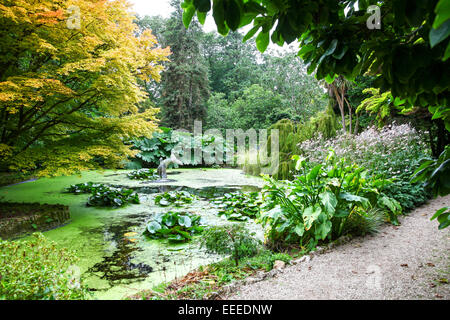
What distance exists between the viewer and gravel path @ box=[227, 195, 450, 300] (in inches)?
70.3

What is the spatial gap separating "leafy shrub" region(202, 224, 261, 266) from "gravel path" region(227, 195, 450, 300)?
1.80 feet

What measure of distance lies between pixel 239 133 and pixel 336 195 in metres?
14.9

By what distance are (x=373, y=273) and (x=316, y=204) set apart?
84cm

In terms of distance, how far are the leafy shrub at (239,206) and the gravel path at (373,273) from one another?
1.63m

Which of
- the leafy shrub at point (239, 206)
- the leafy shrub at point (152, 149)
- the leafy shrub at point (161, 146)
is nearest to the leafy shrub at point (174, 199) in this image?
the leafy shrub at point (239, 206)

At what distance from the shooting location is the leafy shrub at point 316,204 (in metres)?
2.61

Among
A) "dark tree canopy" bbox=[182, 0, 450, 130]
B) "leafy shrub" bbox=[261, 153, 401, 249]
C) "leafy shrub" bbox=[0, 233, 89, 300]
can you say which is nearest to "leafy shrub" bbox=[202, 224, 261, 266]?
"leafy shrub" bbox=[261, 153, 401, 249]

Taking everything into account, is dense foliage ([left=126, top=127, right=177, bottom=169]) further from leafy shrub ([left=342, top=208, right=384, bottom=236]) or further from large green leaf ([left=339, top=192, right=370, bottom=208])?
large green leaf ([left=339, top=192, right=370, bottom=208])

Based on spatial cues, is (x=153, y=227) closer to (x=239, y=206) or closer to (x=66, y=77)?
(x=239, y=206)

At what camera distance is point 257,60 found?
976 inches

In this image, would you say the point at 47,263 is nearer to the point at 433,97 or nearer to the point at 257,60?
the point at 433,97
